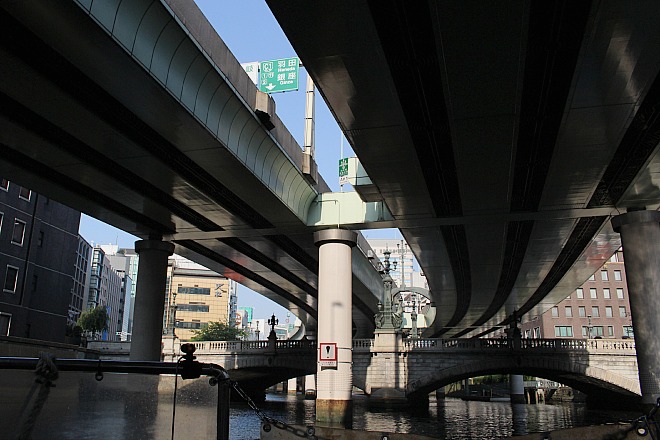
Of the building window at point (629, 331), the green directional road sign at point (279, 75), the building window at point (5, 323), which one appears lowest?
the building window at point (5, 323)

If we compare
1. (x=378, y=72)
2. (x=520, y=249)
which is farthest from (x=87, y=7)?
(x=520, y=249)

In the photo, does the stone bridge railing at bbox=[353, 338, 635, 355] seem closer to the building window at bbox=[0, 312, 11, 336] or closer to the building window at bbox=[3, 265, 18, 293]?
Answer: the building window at bbox=[0, 312, 11, 336]

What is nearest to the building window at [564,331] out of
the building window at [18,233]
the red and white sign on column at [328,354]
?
the red and white sign on column at [328,354]

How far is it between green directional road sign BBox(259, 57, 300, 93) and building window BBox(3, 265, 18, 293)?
30.7 meters

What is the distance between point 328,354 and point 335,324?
1.45 meters

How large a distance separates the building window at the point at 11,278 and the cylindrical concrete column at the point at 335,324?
89.2 feet

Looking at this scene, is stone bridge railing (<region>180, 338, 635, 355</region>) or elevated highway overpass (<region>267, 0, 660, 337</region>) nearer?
elevated highway overpass (<region>267, 0, 660, 337</region>)

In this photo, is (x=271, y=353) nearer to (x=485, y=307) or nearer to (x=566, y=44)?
(x=485, y=307)

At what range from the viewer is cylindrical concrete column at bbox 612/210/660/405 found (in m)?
24.8

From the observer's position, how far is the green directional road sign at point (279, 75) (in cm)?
2348

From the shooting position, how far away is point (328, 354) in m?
27.5

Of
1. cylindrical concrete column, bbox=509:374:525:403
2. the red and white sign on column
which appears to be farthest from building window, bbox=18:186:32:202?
cylindrical concrete column, bbox=509:374:525:403

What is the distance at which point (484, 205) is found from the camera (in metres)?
26.8

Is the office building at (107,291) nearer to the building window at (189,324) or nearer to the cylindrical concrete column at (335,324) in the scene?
the building window at (189,324)
